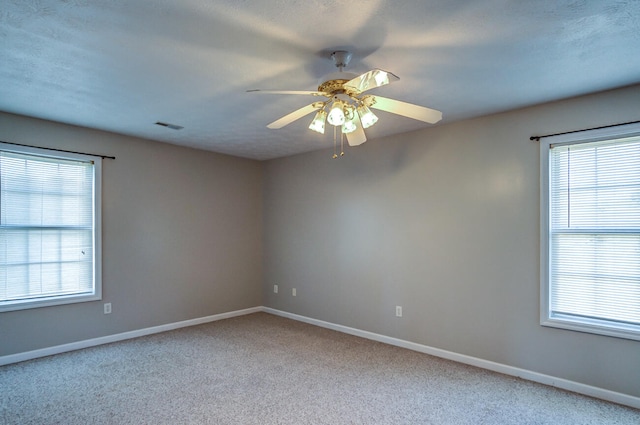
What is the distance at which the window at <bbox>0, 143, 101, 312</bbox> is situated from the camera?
3.68 meters

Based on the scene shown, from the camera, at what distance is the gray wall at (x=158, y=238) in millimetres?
3895

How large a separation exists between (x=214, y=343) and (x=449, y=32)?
391cm

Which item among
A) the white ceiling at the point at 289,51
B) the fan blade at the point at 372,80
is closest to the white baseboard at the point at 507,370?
the white ceiling at the point at 289,51

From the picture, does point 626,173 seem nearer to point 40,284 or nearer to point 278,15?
point 278,15

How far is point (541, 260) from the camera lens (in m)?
3.26

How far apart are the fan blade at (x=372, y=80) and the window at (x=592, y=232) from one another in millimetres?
2128

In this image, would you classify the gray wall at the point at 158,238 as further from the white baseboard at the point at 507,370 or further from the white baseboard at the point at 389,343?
the white baseboard at the point at 507,370

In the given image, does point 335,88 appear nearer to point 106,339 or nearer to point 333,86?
point 333,86

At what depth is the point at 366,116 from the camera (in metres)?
2.37

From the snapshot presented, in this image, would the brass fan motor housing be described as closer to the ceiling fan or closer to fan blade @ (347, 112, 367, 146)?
the ceiling fan

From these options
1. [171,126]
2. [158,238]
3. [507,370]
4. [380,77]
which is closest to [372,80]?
[380,77]

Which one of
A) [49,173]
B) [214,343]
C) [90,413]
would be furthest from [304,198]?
[90,413]

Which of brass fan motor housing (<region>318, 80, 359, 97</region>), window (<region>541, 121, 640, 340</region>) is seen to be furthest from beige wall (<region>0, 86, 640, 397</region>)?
brass fan motor housing (<region>318, 80, 359, 97</region>)

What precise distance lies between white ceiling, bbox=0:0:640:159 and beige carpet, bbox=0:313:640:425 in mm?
2483
